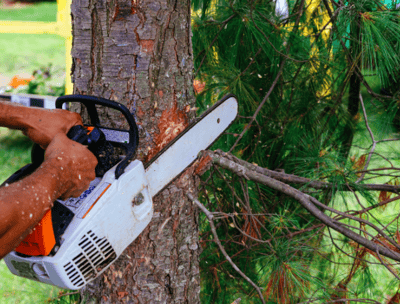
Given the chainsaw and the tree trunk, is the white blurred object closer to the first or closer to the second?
the tree trunk

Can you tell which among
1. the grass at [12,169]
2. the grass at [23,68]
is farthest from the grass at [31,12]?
the grass at [12,169]

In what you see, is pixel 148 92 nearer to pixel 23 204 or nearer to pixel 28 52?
pixel 23 204

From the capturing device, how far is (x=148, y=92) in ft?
2.86

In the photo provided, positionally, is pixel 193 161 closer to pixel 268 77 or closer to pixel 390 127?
pixel 268 77

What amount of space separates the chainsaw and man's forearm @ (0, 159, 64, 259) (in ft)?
0.36

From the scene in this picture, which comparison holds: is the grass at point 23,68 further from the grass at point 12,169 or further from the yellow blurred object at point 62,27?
the yellow blurred object at point 62,27

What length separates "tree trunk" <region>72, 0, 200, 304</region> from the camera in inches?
33.1

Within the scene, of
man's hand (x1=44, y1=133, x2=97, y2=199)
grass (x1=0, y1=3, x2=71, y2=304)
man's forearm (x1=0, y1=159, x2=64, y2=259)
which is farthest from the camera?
grass (x1=0, y1=3, x2=71, y2=304)

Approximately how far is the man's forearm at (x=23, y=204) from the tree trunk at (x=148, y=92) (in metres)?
0.28

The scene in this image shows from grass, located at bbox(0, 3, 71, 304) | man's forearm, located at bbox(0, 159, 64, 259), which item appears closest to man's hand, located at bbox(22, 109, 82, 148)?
man's forearm, located at bbox(0, 159, 64, 259)

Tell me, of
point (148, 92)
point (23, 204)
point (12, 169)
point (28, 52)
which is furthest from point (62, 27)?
point (28, 52)

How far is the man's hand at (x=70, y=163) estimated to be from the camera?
691 mm

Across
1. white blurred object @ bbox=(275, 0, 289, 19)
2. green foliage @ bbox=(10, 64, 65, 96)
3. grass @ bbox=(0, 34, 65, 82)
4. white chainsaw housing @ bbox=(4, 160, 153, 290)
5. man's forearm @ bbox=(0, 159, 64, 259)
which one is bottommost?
grass @ bbox=(0, 34, 65, 82)

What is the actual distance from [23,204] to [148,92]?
1.31 feet
